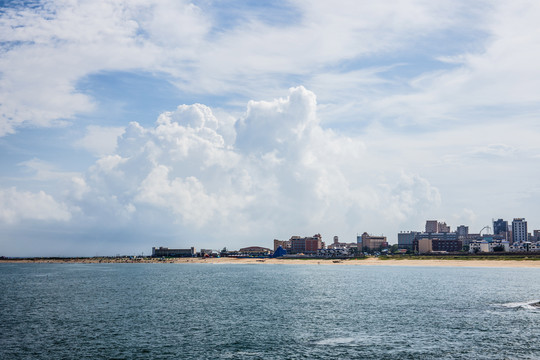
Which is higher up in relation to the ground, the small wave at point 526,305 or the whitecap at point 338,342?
the whitecap at point 338,342

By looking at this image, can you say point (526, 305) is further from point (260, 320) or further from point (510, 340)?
point (260, 320)

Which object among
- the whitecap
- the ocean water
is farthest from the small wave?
the whitecap

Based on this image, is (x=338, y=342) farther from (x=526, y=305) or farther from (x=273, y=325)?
(x=526, y=305)

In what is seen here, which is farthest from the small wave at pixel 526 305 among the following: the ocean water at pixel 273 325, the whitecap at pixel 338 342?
the whitecap at pixel 338 342

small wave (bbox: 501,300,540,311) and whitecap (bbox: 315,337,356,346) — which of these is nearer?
whitecap (bbox: 315,337,356,346)

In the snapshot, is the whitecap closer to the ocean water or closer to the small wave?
the ocean water

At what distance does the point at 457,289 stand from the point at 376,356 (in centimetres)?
7491

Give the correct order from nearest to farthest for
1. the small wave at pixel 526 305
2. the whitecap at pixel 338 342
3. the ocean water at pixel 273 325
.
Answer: the ocean water at pixel 273 325
the whitecap at pixel 338 342
the small wave at pixel 526 305

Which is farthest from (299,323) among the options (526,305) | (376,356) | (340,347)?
(526,305)

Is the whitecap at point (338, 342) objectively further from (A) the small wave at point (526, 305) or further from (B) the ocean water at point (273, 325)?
(A) the small wave at point (526, 305)

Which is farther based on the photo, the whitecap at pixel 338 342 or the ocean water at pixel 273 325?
the whitecap at pixel 338 342

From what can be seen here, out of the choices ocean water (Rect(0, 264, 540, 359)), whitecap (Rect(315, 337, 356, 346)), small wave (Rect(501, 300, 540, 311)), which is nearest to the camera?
ocean water (Rect(0, 264, 540, 359))

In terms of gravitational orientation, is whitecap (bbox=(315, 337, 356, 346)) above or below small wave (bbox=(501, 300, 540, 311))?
above

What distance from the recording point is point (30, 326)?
64312 mm
